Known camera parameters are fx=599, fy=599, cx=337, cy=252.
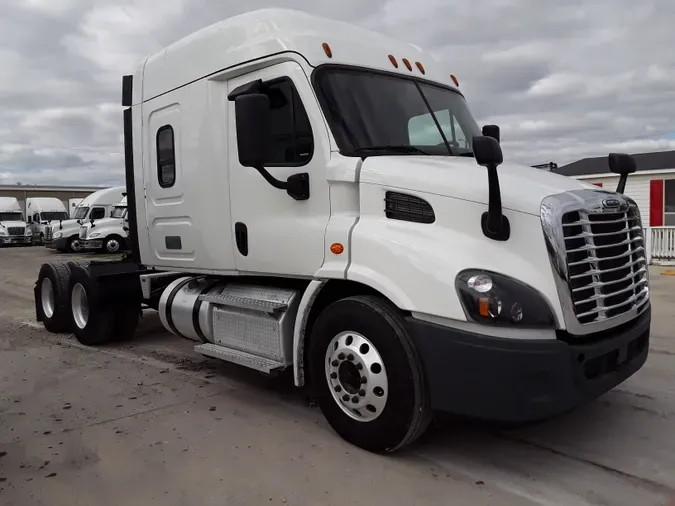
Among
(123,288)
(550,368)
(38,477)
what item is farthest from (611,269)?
(123,288)

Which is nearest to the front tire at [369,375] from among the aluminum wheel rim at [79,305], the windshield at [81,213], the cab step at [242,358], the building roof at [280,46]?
the cab step at [242,358]

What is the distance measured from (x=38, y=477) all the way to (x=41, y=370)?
2.92 metres

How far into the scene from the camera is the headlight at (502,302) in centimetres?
338

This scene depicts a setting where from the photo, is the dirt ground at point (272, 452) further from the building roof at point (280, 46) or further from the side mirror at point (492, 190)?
the building roof at point (280, 46)

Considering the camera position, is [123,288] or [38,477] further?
[123,288]

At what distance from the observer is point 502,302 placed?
338 cm

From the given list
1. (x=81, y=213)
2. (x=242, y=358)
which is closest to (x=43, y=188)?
(x=81, y=213)

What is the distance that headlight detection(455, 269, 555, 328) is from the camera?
3.38 meters

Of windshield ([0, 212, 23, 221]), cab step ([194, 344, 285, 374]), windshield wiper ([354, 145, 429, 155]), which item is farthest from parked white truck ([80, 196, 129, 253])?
windshield wiper ([354, 145, 429, 155])

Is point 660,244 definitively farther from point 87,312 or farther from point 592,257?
point 87,312

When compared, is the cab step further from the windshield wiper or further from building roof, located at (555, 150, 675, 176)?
building roof, located at (555, 150, 675, 176)

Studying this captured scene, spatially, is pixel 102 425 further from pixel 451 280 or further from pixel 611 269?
pixel 611 269

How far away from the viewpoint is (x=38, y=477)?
12.2 feet

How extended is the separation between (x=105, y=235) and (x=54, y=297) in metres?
18.6
